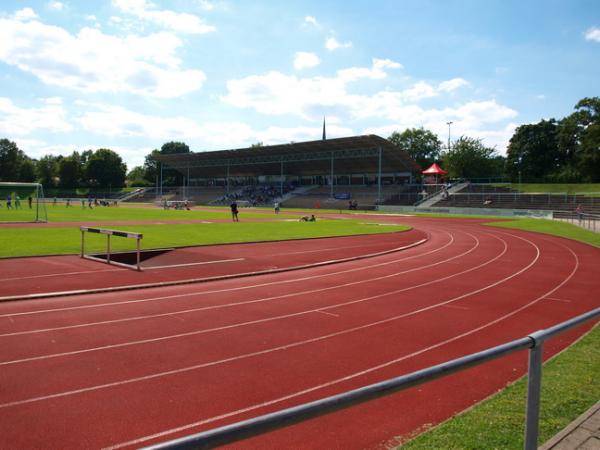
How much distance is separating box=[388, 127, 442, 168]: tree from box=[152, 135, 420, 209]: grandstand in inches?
1162

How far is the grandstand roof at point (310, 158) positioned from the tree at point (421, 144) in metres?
29.9

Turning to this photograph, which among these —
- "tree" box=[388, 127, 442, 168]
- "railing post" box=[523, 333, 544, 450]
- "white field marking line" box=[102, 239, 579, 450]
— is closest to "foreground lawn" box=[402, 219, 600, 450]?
"railing post" box=[523, 333, 544, 450]

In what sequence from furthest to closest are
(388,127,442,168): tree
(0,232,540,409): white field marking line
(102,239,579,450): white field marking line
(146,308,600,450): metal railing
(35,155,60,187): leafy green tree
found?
(35,155,60,187): leafy green tree
(388,127,442,168): tree
(0,232,540,409): white field marking line
(102,239,579,450): white field marking line
(146,308,600,450): metal railing

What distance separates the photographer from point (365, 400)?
2143 mm

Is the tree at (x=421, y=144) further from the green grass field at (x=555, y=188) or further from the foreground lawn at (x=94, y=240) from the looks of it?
the foreground lawn at (x=94, y=240)

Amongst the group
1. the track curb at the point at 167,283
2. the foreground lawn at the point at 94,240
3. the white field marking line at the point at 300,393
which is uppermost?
the foreground lawn at the point at 94,240

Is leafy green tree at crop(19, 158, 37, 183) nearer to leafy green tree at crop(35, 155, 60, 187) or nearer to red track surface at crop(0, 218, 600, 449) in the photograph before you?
leafy green tree at crop(35, 155, 60, 187)

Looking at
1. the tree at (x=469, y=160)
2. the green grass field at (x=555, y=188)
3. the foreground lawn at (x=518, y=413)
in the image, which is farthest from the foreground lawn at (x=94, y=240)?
the tree at (x=469, y=160)

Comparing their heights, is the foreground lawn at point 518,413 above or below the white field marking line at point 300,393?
above

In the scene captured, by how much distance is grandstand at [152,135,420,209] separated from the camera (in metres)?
72.5

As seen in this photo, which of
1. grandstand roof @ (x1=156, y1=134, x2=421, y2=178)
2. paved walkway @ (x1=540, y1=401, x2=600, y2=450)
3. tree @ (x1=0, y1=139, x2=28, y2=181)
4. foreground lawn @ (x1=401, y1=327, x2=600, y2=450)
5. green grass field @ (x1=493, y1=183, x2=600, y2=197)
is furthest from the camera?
tree @ (x1=0, y1=139, x2=28, y2=181)

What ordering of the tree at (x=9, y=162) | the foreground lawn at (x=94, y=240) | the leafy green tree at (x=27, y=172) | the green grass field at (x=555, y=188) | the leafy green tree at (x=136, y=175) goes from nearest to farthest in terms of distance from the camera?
the foreground lawn at (x=94, y=240)
the green grass field at (x=555, y=188)
the tree at (x=9, y=162)
the leafy green tree at (x=27, y=172)
the leafy green tree at (x=136, y=175)

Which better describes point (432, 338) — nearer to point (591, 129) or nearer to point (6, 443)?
point (6, 443)

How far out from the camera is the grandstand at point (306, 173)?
72500 millimetres
